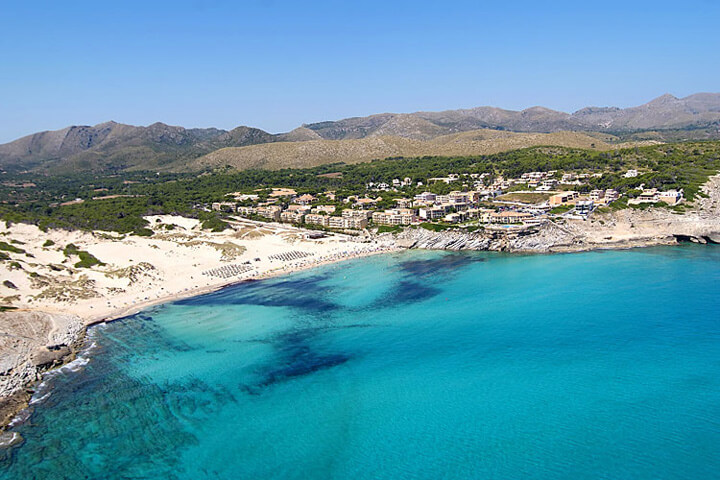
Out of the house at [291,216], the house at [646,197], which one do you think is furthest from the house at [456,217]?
the house at [291,216]

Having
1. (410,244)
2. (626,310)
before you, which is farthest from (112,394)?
(410,244)

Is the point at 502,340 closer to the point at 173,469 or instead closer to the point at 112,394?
the point at 173,469

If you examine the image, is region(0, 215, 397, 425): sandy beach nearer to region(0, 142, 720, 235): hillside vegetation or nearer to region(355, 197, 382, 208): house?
region(0, 142, 720, 235): hillside vegetation

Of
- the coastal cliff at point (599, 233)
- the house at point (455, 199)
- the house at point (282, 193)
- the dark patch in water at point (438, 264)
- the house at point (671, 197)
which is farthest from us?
the house at point (282, 193)

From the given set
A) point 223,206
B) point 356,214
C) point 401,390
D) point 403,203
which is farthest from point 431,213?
point 401,390

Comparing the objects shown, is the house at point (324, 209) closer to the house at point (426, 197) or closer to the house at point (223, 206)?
the house at point (426, 197)

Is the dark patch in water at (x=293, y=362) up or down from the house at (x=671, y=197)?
down

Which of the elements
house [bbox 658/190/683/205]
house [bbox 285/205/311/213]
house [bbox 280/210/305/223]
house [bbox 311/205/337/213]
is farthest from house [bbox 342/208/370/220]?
house [bbox 658/190/683/205]

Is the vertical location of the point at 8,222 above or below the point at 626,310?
above
